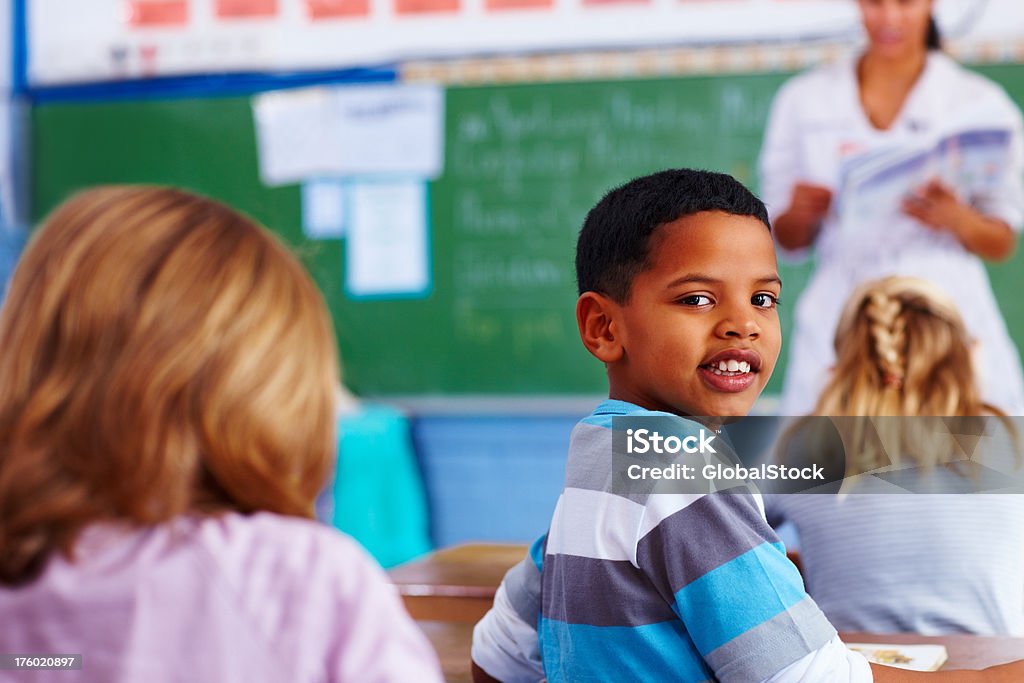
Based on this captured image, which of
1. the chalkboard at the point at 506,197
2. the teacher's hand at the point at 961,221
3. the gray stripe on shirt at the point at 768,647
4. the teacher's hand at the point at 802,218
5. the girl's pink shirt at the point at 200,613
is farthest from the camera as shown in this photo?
the chalkboard at the point at 506,197

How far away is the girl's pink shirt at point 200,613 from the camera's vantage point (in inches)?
25.4

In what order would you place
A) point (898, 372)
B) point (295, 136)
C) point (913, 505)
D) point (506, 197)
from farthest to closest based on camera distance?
point (295, 136), point (506, 197), point (898, 372), point (913, 505)

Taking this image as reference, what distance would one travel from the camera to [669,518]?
0.82m

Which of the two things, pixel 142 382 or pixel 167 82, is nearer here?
pixel 142 382

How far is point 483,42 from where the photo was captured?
12.4ft

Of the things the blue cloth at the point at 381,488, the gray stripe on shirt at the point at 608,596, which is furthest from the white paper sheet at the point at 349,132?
the gray stripe on shirt at the point at 608,596

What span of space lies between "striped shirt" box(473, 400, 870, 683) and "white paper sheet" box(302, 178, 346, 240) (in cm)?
308

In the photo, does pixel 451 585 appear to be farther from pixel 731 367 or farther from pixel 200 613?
pixel 200 613

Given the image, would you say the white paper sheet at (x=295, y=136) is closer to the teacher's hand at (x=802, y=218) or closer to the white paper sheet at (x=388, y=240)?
the white paper sheet at (x=388, y=240)

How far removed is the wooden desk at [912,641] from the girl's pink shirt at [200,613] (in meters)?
0.55

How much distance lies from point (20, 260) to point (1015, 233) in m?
3.25

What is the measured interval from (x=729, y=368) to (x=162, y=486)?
1.65ft

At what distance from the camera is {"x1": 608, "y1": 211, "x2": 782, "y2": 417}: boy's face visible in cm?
95

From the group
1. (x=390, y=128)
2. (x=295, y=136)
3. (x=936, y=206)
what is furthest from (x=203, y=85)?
(x=936, y=206)
